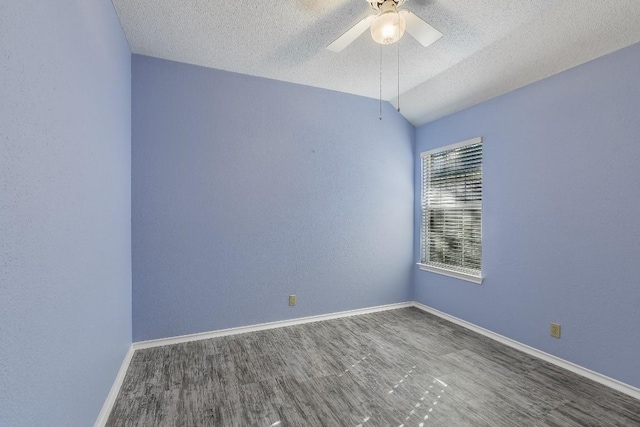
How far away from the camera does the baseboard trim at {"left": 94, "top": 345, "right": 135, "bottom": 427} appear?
1708 mm

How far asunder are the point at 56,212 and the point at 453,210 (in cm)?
351

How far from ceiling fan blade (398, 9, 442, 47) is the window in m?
1.56

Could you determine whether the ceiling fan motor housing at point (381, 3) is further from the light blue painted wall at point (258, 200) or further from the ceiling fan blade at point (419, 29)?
the light blue painted wall at point (258, 200)

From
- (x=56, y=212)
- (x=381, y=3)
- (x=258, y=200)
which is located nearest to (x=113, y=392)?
(x=56, y=212)

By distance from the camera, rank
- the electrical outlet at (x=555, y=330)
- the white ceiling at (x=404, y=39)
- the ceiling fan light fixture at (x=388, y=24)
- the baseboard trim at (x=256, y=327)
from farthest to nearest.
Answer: the baseboard trim at (x=256, y=327) < the electrical outlet at (x=555, y=330) < the white ceiling at (x=404, y=39) < the ceiling fan light fixture at (x=388, y=24)

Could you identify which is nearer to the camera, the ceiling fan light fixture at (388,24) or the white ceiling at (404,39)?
the ceiling fan light fixture at (388,24)

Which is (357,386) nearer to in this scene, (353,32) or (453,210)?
(453,210)

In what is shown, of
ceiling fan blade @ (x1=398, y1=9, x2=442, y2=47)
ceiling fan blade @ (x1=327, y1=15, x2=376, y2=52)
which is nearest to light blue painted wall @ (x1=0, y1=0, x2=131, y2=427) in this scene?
ceiling fan blade @ (x1=327, y1=15, x2=376, y2=52)

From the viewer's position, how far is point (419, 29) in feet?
6.10

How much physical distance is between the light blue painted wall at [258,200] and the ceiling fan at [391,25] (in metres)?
1.51

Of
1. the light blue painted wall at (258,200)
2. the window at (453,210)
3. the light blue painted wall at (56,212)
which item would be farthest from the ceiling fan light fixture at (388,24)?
the window at (453,210)

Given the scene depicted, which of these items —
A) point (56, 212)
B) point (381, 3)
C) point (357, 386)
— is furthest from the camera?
point (357, 386)

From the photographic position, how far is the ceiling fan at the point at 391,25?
167 centimetres

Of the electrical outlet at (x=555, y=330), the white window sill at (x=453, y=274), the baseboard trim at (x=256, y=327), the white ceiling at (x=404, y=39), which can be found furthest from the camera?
the white window sill at (x=453, y=274)
